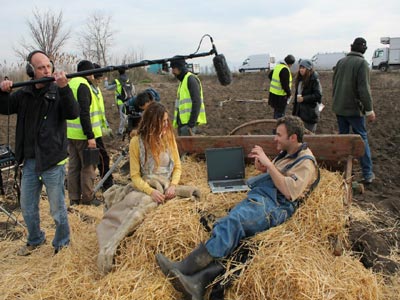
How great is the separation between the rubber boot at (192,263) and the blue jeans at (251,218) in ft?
0.16

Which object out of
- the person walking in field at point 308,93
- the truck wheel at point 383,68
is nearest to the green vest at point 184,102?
the person walking in field at point 308,93

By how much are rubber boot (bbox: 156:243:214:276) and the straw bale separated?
109 millimetres

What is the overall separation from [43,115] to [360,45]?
4289mm

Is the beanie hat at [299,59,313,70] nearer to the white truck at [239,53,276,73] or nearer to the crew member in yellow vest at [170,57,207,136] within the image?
the crew member in yellow vest at [170,57,207,136]

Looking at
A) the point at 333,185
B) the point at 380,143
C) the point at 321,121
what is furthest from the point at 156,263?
the point at 321,121

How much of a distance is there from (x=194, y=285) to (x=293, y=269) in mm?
662

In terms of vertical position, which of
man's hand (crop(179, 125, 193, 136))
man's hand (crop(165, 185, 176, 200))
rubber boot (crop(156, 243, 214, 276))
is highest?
man's hand (crop(179, 125, 193, 136))

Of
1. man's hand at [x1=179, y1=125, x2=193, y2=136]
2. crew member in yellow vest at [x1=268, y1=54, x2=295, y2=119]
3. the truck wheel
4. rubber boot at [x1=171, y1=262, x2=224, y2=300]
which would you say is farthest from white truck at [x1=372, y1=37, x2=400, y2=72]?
rubber boot at [x1=171, y1=262, x2=224, y2=300]

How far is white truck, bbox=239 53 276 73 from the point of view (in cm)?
3394

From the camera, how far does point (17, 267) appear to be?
135 inches

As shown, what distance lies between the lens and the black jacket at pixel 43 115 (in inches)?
132

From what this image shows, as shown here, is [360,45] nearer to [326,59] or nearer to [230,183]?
[230,183]

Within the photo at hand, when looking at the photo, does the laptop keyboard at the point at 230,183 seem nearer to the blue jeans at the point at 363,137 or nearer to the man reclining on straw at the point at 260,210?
the man reclining on straw at the point at 260,210

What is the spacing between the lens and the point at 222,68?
12.4 ft
